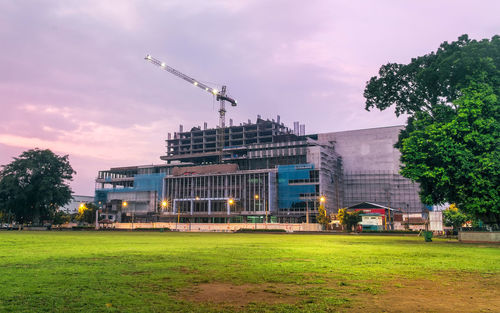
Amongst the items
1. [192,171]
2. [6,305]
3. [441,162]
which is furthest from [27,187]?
[6,305]

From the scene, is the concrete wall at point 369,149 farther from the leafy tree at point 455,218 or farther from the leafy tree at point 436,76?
the leafy tree at point 436,76

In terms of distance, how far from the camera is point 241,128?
177 metres

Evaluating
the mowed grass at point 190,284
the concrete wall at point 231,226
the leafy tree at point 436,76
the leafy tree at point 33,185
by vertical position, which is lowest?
the concrete wall at point 231,226

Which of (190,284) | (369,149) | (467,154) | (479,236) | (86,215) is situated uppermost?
(369,149)

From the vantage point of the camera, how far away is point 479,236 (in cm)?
3756

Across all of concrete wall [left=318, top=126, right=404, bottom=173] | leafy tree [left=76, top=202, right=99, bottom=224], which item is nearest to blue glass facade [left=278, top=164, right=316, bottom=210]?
concrete wall [left=318, top=126, right=404, bottom=173]

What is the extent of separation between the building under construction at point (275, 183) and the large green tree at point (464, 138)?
78429 mm

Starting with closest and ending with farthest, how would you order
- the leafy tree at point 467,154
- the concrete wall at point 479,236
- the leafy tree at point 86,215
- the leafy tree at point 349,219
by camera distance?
the leafy tree at point 467,154 → the concrete wall at point 479,236 → the leafy tree at point 349,219 → the leafy tree at point 86,215

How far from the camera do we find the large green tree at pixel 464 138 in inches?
1256

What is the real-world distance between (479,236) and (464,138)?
11.6 m

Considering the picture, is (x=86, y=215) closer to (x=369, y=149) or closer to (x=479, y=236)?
(x=369, y=149)

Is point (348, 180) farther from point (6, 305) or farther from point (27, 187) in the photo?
point (6, 305)

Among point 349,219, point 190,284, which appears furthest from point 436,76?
point 349,219

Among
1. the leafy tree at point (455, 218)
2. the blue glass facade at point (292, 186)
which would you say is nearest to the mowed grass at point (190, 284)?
the leafy tree at point (455, 218)
